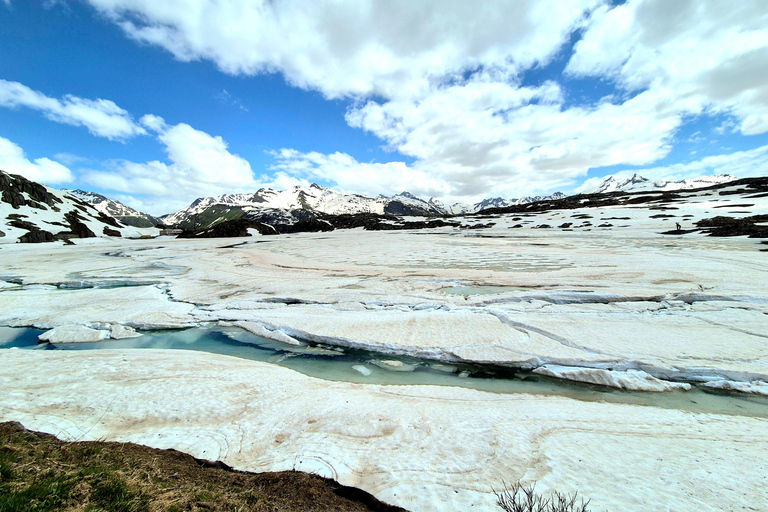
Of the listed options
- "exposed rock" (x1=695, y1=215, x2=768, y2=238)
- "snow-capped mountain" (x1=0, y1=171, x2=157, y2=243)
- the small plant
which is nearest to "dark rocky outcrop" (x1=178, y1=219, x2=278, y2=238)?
"snow-capped mountain" (x1=0, y1=171, x2=157, y2=243)

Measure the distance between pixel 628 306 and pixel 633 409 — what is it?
6.21m

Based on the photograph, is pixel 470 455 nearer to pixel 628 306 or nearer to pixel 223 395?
pixel 223 395

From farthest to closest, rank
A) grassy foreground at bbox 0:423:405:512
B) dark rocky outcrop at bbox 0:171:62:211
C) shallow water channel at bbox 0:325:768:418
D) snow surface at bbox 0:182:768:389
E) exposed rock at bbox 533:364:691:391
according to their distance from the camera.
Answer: dark rocky outcrop at bbox 0:171:62:211, snow surface at bbox 0:182:768:389, exposed rock at bbox 533:364:691:391, shallow water channel at bbox 0:325:768:418, grassy foreground at bbox 0:423:405:512

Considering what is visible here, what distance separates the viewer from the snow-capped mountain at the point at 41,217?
154ft

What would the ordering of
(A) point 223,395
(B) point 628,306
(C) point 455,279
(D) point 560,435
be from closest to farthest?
1. (D) point 560,435
2. (A) point 223,395
3. (B) point 628,306
4. (C) point 455,279

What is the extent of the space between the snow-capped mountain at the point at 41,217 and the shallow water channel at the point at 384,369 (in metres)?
56.5

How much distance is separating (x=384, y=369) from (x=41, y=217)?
8334 cm

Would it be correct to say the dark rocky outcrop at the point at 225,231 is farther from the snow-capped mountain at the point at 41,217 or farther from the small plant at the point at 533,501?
the small plant at the point at 533,501

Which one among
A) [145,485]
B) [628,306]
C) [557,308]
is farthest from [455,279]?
[145,485]

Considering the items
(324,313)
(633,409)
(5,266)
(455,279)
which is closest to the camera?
(633,409)

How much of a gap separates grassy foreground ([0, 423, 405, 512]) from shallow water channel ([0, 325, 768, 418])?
3397 millimetres

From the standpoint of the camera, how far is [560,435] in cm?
479

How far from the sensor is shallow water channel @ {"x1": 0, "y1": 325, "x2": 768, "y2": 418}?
5825 millimetres

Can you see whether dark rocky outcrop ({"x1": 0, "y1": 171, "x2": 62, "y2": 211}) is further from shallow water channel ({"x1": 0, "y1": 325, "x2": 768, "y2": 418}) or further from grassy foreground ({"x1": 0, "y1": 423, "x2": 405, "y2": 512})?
grassy foreground ({"x1": 0, "y1": 423, "x2": 405, "y2": 512})
